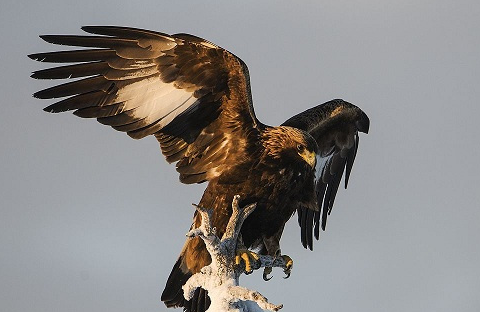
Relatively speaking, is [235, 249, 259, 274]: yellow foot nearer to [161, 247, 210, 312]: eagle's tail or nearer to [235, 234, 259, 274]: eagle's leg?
[235, 234, 259, 274]: eagle's leg

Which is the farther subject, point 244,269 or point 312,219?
point 312,219

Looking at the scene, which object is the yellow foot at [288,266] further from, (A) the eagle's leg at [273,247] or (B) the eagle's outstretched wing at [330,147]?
(B) the eagle's outstretched wing at [330,147]

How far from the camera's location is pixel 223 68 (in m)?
13.8

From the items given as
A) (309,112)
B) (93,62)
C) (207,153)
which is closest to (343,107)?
(309,112)

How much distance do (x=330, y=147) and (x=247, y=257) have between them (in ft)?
13.2

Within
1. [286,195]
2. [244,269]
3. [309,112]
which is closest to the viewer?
[244,269]

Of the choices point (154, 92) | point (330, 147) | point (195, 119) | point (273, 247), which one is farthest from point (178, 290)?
point (330, 147)

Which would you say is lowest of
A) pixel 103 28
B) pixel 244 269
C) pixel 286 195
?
pixel 244 269

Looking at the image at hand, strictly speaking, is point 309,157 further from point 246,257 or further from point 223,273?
point 223,273

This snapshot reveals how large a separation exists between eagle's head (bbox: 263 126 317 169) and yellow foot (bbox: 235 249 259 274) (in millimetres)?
1293

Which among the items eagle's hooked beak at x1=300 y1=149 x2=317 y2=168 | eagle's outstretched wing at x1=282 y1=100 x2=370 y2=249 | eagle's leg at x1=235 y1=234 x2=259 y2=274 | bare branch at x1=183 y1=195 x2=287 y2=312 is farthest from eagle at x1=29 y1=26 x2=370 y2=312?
eagle's outstretched wing at x1=282 y1=100 x2=370 y2=249

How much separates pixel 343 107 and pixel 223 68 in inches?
118

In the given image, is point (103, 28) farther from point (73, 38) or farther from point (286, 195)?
point (286, 195)

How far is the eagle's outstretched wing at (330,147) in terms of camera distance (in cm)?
1609
